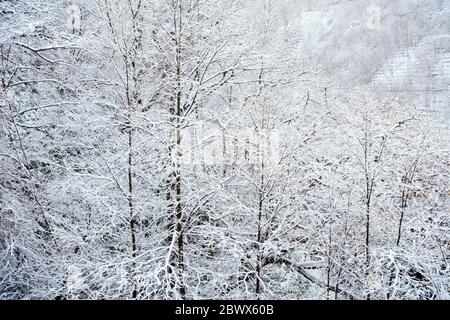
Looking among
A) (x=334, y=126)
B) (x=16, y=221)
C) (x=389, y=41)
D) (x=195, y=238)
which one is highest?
(x=389, y=41)

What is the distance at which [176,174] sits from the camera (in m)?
3.95

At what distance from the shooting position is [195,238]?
5246 millimetres

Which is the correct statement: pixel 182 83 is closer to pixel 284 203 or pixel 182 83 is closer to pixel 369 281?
pixel 284 203

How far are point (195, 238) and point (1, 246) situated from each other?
9.26 feet

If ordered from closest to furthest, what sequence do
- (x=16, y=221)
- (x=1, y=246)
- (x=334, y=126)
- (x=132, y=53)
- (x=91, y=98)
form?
(x=132, y=53)
(x=16, y=221)
(x=1, y=246)
(x=91, y=98)
(x=334, y=126)

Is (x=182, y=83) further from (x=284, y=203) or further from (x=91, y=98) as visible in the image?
(x=284, y=203)

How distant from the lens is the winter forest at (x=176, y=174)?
4078 millimetres

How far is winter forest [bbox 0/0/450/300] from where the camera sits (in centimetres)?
408

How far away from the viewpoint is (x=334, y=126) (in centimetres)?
691

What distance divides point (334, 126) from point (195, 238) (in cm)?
394
